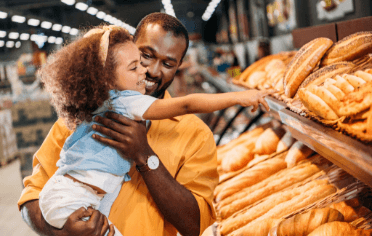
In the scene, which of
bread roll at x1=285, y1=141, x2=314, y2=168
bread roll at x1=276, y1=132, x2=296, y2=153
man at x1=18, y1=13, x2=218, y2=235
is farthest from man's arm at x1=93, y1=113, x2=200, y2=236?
bread roll at x1=276, y1=132, x2=296, y2=153

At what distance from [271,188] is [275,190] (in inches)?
0.9

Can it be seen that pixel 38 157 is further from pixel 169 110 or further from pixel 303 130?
pixel 303 130

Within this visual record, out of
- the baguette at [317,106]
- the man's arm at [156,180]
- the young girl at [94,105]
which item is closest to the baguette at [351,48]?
the baguette at [317,106]

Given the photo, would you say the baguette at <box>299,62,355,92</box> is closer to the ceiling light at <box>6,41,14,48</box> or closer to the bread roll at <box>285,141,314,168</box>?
the bread roll at <box>285,141,314,168</box>

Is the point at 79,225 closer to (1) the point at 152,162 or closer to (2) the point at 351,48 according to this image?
(1) the point at 152,162

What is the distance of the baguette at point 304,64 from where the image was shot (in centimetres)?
142

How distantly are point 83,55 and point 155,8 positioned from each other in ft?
52.7

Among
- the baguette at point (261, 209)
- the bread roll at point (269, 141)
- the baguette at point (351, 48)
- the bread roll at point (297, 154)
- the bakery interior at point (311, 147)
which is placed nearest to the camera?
the bakery interior at point (311, 147)

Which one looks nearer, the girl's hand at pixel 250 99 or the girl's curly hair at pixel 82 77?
the girl's hand at pixel 250 99

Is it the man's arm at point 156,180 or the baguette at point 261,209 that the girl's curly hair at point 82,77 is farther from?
the baguette at point 261,209

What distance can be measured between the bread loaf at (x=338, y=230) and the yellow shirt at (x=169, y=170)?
41cm

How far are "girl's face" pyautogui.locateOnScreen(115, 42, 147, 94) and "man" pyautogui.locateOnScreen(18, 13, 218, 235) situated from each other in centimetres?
13

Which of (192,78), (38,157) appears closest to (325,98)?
(38,157)

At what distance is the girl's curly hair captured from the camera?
107 centimetres
